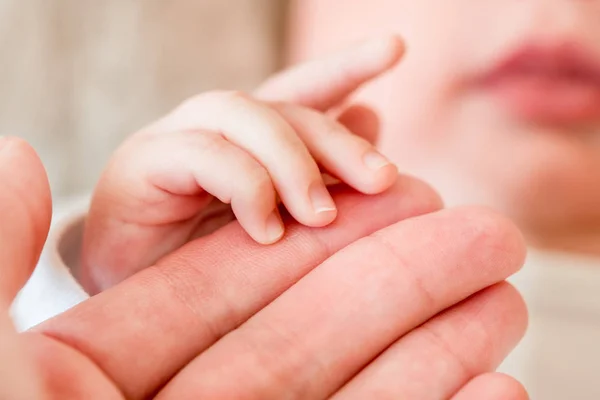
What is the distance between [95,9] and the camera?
0.75m

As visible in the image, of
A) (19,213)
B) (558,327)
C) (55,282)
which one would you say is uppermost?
(19,213)

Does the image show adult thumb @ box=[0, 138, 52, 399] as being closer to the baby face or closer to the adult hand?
the adult hand

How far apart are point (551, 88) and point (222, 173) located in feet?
1.39

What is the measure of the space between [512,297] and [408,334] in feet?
0.24

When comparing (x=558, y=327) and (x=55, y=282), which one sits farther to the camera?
(x=558, y=327)

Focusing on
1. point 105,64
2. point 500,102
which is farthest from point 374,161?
point 105,64

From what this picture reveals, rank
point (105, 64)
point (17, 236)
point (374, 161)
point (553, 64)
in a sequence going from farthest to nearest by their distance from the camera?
1. point (105, 64)
2. point (553, 64)
3. point (374, 161)
4. point (17, 236)

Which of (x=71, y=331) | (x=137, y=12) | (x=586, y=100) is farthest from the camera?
(x=137, y=12)

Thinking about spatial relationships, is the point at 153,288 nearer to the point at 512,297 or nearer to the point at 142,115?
the point at 512,297

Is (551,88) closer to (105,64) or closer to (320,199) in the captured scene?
(320,199)

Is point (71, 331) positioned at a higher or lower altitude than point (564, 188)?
higher

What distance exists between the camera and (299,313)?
1.15 feet

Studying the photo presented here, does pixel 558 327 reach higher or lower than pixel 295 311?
lower

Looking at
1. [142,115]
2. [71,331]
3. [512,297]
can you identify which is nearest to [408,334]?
[512,297]
